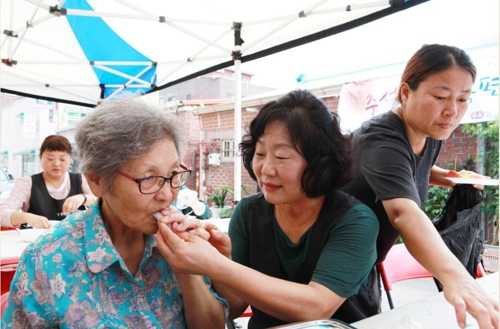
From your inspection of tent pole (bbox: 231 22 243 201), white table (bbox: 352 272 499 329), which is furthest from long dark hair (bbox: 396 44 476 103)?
tent pole (bbox: 231 22 243 201)

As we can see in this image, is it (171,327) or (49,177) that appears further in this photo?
(49,177)

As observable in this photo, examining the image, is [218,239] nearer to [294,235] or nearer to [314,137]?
[294,235]

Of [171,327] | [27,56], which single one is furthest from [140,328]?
[27,56]

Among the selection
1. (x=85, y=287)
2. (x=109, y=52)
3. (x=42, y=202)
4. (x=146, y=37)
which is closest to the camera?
(x=85, y=287)

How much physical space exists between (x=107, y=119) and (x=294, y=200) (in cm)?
65

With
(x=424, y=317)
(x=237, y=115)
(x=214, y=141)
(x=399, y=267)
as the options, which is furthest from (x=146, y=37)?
Answer: (x=214, y=141)

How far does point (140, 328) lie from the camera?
0.99 metres

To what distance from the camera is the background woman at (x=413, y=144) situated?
1.09 metres

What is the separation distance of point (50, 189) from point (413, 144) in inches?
121

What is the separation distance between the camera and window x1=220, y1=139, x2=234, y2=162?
8320 millimetres

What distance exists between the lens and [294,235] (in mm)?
1239

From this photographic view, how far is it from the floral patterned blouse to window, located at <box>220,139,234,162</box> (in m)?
7.18

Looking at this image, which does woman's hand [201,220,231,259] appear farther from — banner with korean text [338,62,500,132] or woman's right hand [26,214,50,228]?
banner with korean text [338,62,500,132]

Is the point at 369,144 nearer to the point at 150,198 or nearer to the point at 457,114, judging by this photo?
the point at 457,114
